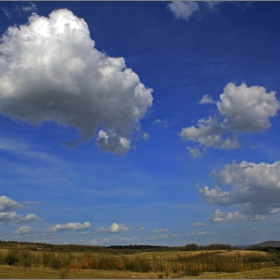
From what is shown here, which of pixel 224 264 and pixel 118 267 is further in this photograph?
pixel 224 264

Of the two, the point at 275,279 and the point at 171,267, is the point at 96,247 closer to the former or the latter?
the point at 171,267

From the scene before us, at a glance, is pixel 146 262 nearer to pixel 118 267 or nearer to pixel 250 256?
pixel 118 267

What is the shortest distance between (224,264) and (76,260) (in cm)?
3871

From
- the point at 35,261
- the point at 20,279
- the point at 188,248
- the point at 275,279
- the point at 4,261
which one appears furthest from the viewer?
the point at 188,248

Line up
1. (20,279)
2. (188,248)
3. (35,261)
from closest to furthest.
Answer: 1. (20,279)
2. (35,261)
3. (188,248)

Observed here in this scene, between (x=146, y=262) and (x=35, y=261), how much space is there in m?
26.1

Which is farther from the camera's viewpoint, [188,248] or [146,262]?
[188,248]

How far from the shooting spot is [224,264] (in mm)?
91125

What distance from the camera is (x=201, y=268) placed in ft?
286

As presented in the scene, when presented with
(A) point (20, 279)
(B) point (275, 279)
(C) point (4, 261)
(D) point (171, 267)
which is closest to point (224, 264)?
(D) point (171, 267)

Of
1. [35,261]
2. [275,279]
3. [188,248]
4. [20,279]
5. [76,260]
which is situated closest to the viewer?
[20,279]

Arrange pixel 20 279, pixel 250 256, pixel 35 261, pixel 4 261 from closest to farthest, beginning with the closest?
pixel 20 279 < pixel 4 261 < pixel 35 261 < pixel 250 256

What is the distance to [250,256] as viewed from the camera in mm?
107750

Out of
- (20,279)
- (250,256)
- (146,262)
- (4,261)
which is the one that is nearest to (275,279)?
(20,279)
